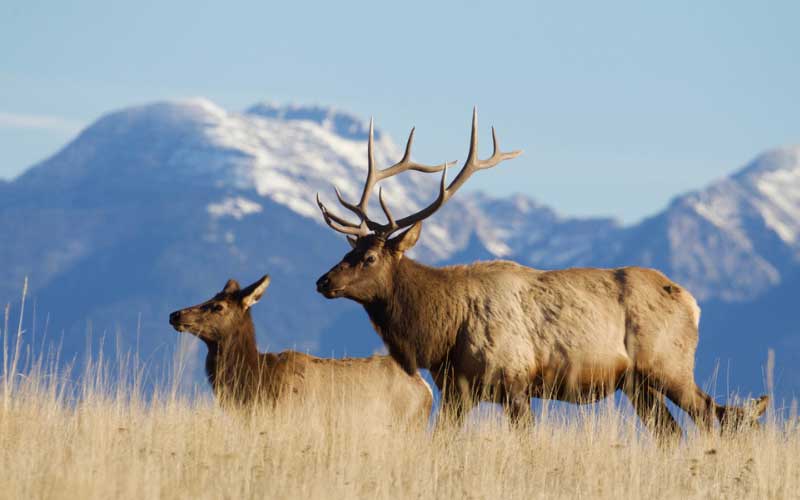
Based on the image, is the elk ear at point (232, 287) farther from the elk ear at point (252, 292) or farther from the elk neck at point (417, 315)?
the elk neck at point (417, 315)

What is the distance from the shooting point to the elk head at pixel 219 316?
38.3 ft

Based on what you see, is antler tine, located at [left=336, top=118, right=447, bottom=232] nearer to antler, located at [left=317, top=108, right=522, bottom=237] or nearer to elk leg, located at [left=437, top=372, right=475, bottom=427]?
antler, located at [left=317, top=108, right=522, bottom=237]

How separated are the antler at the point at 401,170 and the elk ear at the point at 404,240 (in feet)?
0.34

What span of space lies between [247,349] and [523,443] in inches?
133

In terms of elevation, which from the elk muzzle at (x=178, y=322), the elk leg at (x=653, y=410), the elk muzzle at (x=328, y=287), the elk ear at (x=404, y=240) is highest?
the elk ear at (x=404, y=240)

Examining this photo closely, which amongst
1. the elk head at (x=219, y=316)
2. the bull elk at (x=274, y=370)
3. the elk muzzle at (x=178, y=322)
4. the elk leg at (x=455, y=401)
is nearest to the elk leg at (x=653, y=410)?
the elk leg at (x=455, y=401)

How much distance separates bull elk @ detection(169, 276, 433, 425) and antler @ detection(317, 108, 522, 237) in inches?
39.4

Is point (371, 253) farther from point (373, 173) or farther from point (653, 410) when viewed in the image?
point (653, 410)

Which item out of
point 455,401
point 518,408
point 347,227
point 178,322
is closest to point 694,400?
point 518,408

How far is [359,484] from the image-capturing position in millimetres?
7484

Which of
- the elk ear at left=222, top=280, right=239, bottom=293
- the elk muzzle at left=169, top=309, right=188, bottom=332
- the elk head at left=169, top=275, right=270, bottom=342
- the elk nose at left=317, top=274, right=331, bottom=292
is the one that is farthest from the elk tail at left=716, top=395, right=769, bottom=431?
the elk muzzle at left=169, top=309, right=188, bottom=332

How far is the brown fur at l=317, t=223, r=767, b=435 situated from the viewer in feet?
33.9

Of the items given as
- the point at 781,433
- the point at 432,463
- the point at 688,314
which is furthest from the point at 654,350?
the point at 432,463

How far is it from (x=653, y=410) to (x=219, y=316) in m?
4.00
